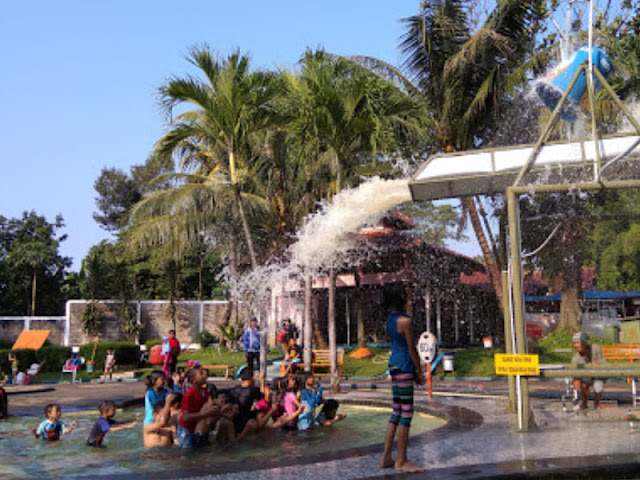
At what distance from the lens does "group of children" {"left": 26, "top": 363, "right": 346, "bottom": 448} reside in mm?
8938

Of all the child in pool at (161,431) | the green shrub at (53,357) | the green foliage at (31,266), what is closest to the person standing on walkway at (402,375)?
the child in pool at (161,431)

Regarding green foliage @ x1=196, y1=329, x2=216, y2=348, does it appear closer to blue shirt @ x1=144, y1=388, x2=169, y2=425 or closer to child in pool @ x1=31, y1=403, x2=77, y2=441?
child in pool @ x1=31, y1=403, x2=77, y2=441

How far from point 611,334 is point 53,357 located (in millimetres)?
23621

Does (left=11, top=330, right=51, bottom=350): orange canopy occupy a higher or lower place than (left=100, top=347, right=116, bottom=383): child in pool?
higher

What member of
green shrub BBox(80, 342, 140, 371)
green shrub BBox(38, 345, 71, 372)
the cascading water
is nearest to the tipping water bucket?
the cascading water

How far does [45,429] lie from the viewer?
1003 cm

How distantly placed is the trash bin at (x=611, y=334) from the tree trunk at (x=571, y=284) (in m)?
1.00

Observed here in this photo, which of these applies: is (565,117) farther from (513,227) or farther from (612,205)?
(612,205)

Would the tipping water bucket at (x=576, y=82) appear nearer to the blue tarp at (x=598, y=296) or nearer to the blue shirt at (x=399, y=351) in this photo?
the blue shirt at (x=399, y=351)

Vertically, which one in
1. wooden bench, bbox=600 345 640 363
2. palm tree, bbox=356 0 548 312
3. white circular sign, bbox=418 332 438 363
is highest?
palm tree, bbox=356 0 548 312

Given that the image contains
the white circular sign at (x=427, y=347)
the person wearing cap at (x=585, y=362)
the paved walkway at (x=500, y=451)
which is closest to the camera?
the paved walkway at (x=500, y=451)

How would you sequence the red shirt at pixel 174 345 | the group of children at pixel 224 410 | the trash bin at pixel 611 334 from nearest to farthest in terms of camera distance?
the group of children at pixel 224 410 → the red shirt at pixel 174 345 → the trash bin at pixel 611 334

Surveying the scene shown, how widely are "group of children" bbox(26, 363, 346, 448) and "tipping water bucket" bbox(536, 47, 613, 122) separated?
5510 millimetres

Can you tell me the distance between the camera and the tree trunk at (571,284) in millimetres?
25844
